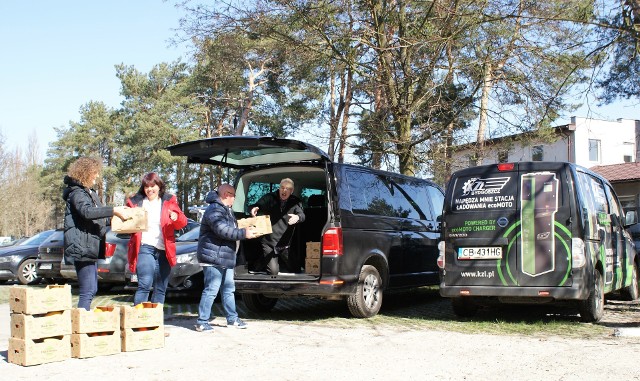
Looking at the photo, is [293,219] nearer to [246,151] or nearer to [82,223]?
[246,151]

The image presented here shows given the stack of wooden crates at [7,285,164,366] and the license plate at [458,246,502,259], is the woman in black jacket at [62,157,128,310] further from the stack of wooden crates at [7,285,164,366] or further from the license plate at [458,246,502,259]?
the license plate at [458,246,502,259]

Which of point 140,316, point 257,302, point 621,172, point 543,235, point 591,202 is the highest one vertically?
point 621,172

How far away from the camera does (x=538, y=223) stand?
334 inches

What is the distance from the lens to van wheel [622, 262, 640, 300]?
11.7 metres

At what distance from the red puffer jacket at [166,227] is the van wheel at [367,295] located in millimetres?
2513

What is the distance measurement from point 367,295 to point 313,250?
37.5 inches

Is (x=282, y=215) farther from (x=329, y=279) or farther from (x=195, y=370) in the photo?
(x=195, y=370)

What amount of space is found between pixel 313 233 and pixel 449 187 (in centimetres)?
211

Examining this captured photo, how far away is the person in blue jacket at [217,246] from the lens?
318 inches

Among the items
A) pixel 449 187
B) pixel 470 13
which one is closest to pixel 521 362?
pixel 449 187

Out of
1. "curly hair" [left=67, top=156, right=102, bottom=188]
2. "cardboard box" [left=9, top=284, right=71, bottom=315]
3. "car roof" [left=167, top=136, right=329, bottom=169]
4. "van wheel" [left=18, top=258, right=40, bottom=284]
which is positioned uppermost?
"car roof" [left=167, top=136, right=329, bottom=169]

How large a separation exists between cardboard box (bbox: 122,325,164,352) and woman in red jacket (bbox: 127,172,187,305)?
2.09ft

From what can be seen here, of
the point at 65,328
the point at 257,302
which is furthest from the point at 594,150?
the point at 65,328

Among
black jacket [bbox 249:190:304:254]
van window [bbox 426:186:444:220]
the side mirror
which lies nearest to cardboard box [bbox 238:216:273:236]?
black jacket [bbox 249:190:304:254]
